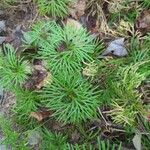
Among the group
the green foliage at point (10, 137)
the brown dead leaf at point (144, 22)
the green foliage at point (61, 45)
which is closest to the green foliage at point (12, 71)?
the green foliage at point (61, 45)

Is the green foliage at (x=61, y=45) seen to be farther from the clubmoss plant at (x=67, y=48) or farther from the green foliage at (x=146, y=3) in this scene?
the green foliage at (x=146, y=3)

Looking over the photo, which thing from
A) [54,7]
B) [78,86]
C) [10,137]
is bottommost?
[10,137]

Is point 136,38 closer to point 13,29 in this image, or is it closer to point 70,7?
point 70,7

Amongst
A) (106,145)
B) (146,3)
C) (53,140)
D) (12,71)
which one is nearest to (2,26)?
(12,71)

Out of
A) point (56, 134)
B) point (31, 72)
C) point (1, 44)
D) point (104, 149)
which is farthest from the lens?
point (1, 44)

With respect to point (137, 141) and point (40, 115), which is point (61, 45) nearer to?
point (40, 115)

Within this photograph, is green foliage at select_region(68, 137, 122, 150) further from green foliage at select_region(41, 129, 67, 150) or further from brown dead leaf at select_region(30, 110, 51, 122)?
brown dead leaf at select_region(30, 110, 51, 122)

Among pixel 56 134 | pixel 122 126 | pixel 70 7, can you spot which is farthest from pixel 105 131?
pixel 70 7
